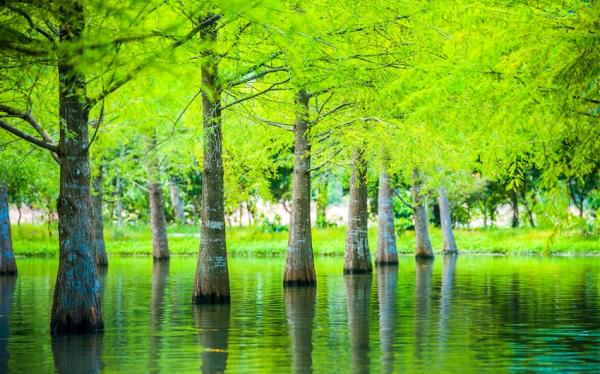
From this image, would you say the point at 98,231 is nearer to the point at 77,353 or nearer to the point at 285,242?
the point at 285,242

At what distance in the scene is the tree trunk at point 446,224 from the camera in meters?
54.7

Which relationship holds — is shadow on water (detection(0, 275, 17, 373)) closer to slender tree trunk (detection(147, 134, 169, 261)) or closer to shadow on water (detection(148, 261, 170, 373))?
shadow on water (detection(148, 261, 170, 373))

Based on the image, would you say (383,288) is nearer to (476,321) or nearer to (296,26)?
(476,321)

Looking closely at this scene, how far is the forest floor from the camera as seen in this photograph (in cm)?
5969

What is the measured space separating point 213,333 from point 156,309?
20.4 feet

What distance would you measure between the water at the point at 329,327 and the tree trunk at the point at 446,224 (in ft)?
57.3

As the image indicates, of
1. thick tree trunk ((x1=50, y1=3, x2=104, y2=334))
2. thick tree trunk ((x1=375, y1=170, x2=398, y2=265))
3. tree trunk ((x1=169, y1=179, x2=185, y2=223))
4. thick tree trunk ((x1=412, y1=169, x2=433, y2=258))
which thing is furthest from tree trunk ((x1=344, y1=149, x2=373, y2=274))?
tree trunk ((x1=169, y1=179, x2=185, y2=223))

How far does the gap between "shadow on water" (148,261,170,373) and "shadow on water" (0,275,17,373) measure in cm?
221

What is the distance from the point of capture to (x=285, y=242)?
64688mm

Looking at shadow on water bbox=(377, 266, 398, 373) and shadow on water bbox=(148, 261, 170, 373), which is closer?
shadow on water bbox=(377, 266, 398, 373)

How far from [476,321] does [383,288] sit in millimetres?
10265

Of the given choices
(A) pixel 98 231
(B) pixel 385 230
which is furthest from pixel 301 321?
(A) pixel 98 231

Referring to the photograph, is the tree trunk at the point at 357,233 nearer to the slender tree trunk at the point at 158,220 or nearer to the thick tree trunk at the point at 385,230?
the thick tree trunk at the point at 385,230

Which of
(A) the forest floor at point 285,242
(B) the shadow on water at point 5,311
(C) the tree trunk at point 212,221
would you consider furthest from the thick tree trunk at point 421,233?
(C) the tree trunk at point 212,221
